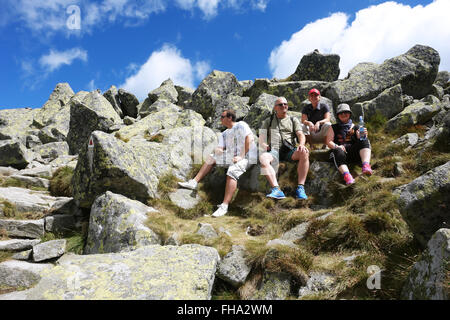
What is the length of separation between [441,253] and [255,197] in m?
6.37

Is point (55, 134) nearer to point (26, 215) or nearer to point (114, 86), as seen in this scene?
point (114, 86)

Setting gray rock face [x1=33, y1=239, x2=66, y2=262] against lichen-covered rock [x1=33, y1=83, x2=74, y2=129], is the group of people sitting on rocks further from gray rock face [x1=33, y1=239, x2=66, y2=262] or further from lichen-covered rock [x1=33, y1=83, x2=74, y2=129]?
lichen-covered rock [x1=33, y1=83, x2=74, y2=129]

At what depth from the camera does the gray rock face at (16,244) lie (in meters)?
6.90

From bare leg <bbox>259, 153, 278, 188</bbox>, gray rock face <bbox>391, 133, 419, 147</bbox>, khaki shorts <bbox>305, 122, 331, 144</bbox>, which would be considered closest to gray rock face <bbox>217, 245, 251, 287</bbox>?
bare leg <bbox>259, 153, 278, 188</bbox>

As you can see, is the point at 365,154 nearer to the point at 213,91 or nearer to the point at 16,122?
the point at 213,91

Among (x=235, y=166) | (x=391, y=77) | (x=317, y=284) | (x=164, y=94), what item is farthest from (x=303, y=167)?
(x=164, y=94)

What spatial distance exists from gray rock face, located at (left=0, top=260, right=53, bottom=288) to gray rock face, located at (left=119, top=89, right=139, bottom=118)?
26384mm

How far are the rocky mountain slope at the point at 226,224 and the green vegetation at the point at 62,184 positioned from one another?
7cm

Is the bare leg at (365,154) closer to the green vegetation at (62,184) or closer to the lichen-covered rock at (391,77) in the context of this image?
the lichen-covered rock at (391,77)

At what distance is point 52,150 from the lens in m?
19.7

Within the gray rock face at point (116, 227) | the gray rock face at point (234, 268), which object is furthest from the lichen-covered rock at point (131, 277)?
the gray rock face at point (116, 227)

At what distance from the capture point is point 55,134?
80.9 ft

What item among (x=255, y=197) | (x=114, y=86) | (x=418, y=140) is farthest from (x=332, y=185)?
(x=114, y=86)

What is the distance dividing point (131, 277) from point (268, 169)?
5962mm
